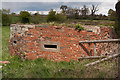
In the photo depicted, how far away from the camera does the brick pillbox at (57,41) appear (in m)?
6.21

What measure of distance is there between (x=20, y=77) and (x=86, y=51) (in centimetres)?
340

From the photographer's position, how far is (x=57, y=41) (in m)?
6.45

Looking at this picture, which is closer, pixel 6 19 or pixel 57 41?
pixel 57 41

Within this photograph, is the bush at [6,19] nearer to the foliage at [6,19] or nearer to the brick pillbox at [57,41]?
the foliage at [6,19]

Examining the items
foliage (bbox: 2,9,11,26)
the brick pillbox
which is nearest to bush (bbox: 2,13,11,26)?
foliage (bbox: 2,9,11,26)

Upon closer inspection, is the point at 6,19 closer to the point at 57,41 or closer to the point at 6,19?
the point at 6,19

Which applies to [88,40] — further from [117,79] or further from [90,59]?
[117,79]

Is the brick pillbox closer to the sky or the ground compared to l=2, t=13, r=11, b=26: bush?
closer to the ground

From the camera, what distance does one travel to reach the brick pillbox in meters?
6.21

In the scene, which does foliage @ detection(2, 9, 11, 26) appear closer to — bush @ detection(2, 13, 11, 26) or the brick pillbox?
bush @ detection(2, 13, 11, 26)

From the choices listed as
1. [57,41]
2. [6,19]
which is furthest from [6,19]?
[57,41]

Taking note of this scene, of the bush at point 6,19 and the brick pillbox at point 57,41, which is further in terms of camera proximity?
the bush at point 6,19

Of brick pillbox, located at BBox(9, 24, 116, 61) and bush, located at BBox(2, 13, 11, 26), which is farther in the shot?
bush, located at BBox(2, 13, 11, 26)

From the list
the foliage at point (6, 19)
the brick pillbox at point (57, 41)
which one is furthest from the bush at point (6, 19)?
the brick pillbox at point (57, 41)
